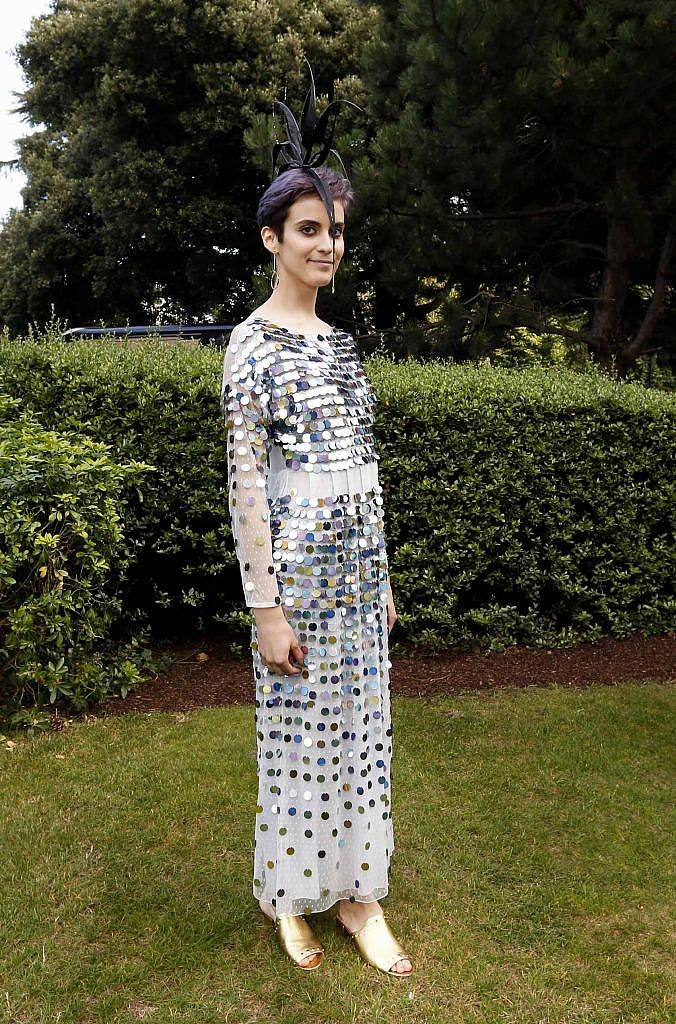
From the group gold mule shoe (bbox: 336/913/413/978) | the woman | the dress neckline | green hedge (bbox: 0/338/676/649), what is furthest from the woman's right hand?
green hedge (bbox: 0/338/676/649)

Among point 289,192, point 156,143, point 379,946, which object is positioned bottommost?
point 379,946

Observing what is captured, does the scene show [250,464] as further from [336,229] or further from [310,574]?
[336,229]

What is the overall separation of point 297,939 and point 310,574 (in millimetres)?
1149

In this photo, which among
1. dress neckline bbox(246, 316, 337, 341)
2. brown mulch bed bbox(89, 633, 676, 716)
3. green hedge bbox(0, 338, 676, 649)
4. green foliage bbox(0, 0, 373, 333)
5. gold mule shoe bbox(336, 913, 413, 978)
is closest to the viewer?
dress neckline bbox(246, 316, 337, 341)

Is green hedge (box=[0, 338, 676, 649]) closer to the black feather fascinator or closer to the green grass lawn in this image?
the green grass lawn

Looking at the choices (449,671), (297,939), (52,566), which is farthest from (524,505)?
(297,939)

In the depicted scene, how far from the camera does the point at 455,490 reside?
17.6 ft

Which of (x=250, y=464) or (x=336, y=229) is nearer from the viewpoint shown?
(x=250, y=464)

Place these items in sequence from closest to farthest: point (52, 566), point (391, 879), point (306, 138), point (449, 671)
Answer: point (306, 138) → point (391, 879) → point (52, 566) → point (449, 671)

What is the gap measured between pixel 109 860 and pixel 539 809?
1.74m

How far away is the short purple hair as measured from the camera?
2436 millimetres

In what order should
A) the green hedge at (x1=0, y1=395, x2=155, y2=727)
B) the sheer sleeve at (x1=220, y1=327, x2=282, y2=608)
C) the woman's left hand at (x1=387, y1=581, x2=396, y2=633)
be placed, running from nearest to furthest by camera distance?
the sheer sleeve at (x1=220, y1=327, x2=282, y2=608)
the woman's left hand at (x1=387, y1=581, x2=396, y2=633)
the green hedge at (x1=0, y1=395, x2=155, y2=727)

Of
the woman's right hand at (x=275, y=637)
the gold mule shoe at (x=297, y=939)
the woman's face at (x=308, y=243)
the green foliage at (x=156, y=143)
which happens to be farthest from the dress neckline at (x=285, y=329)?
the green foliage at (x=156, y=143)

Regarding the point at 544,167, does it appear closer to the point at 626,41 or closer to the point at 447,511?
the point at 626,41
